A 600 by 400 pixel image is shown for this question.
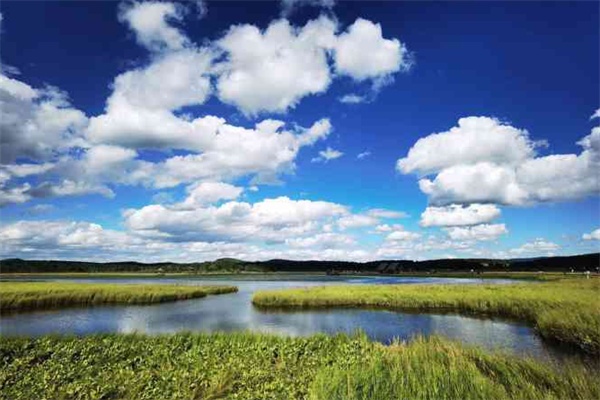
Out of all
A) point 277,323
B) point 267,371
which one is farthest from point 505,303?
point 267,371

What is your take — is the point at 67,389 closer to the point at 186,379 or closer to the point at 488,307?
the point at 186,379

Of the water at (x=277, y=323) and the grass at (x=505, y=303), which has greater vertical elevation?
the grass at (x=505, y=303)

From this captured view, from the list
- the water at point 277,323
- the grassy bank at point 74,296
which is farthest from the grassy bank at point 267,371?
the grassy bank at point 74,296

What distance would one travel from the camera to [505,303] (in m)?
36.2

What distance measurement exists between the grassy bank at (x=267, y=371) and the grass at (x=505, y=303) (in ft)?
34.0

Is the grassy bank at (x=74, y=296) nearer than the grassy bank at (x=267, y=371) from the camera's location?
No

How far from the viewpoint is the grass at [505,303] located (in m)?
22.2

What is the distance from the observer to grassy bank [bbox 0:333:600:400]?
422 inches

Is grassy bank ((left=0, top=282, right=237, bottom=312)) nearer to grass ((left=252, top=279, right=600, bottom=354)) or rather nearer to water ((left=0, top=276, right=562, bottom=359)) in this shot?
water ((left=0, top=276, right=562, bottom=359))

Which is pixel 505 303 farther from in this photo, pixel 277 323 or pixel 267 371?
pixel 267 371

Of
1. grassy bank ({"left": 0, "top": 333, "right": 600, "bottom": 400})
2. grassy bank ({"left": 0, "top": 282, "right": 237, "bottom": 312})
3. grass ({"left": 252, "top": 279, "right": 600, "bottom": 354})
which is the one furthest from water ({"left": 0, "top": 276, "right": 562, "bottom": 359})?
grassy bank ({"left": 0, "top": 333, "right": 600, "bottom": 400})

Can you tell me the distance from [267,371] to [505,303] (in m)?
30.3

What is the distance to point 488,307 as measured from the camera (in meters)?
37.3

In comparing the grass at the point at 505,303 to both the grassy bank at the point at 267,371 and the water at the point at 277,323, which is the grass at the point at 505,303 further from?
the grassy bank at the point at 267,371
